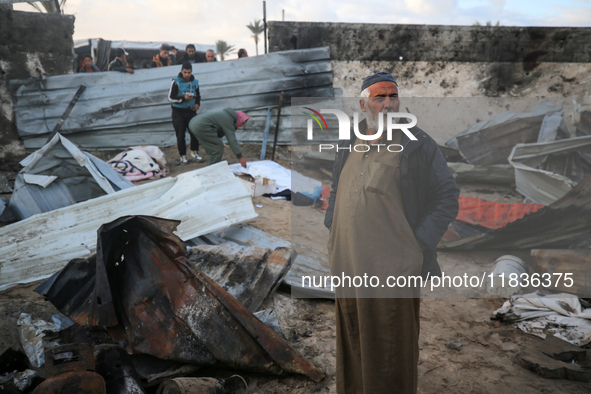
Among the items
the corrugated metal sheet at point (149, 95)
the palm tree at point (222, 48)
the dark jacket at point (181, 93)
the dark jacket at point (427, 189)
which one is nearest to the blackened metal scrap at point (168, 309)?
the dark jacket at point (427, 189)

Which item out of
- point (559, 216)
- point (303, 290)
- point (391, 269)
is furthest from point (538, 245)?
point (391, 269)

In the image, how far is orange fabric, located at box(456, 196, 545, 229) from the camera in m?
4.70

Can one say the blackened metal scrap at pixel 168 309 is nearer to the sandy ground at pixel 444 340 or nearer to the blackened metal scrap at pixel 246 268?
the sandy ground at pixel 444 340

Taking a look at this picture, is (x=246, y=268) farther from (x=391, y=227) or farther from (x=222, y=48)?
(x=222, y=48)

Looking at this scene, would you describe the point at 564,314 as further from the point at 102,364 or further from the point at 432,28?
the point at 432,28

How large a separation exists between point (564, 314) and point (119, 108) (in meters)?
7.46

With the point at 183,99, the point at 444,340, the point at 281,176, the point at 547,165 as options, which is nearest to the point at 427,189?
the point at 444,340

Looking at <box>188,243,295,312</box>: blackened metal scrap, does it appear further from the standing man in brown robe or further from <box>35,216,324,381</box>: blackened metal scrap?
the standing man in brown robe

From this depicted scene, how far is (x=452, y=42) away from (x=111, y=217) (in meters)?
6.31

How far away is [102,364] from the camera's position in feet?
7.47

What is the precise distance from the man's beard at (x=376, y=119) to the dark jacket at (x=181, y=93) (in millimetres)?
5576

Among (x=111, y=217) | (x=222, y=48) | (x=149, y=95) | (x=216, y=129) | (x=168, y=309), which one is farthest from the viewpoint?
(x=222, y=48)

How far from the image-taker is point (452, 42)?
765 cm

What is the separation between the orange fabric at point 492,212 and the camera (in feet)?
15.4
